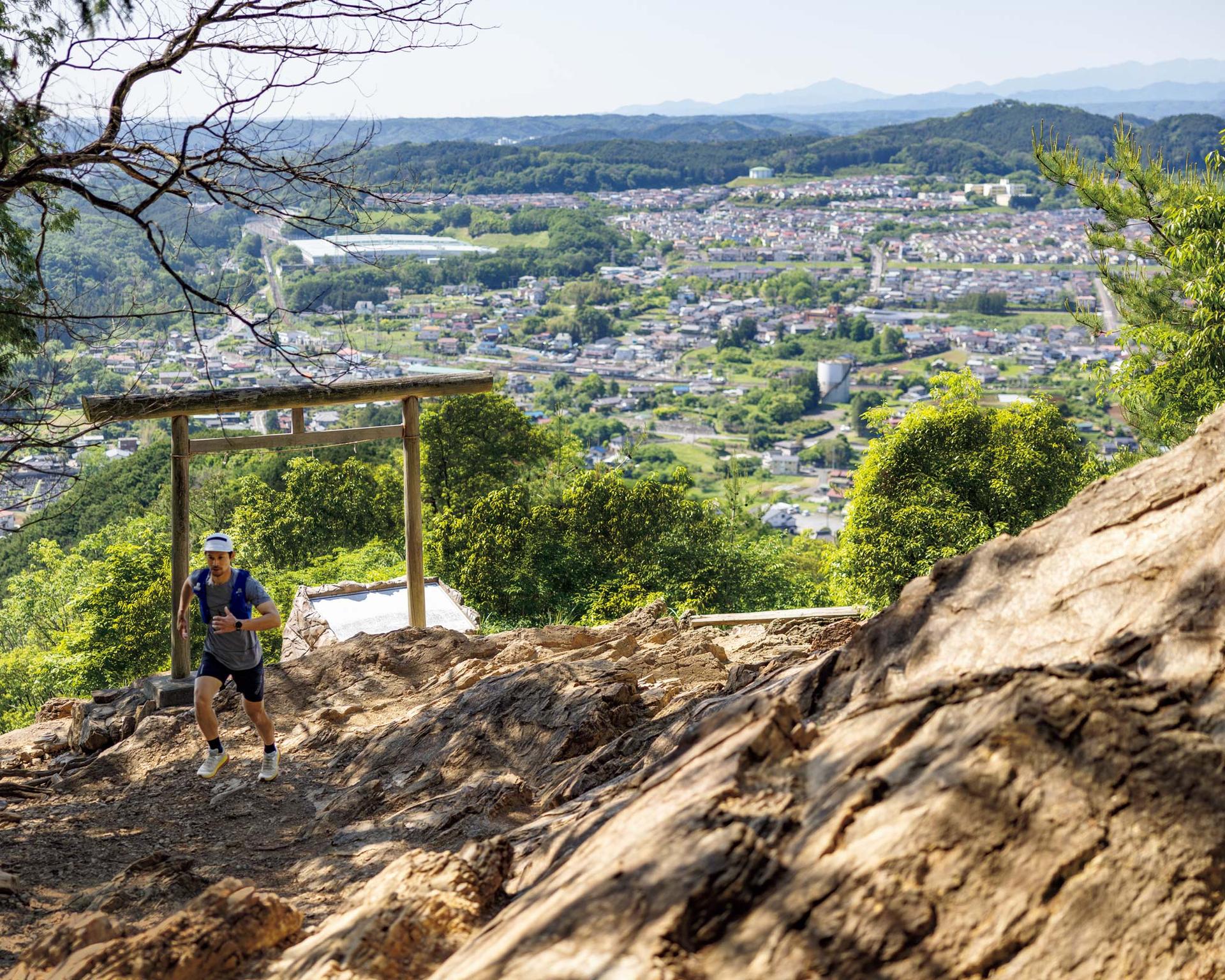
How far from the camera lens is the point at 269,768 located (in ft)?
17.7

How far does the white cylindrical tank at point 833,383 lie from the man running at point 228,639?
83804 mm

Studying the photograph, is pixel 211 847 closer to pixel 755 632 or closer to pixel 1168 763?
pixel 1168 763

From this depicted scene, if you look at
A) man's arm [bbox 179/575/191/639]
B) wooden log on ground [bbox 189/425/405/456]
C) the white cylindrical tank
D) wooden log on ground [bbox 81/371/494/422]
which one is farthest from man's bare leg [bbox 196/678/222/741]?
the white cylindrical tank

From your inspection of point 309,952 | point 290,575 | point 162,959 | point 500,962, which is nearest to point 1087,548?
point 500,962

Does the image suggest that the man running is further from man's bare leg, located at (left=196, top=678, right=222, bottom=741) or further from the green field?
the green field

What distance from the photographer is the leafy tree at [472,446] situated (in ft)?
72.4

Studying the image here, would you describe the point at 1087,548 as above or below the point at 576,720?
above

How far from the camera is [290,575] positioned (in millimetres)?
21047

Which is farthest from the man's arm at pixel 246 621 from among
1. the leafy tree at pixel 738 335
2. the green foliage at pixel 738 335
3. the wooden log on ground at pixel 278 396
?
the leafy tree at pixel 738 335

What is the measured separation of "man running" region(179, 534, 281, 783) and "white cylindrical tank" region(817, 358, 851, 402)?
83804 mm

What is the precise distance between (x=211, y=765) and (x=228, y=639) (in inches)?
30.2

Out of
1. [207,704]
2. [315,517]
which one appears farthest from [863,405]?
[207,704]

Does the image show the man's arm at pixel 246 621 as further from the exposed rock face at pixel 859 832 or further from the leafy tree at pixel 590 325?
the leafy tree at pixel 590 325

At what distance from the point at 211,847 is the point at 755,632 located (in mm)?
4372
